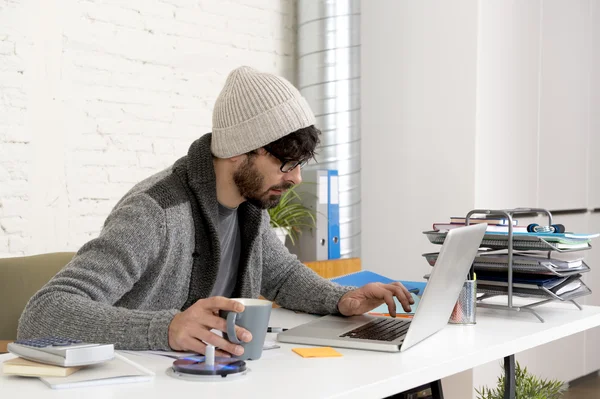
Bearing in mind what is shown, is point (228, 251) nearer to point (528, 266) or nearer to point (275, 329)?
point (275, 329)

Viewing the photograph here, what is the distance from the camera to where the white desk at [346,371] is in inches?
46.0

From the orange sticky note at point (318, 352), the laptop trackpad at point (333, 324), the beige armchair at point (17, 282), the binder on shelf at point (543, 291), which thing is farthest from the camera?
the beige armchair at point (17, 282)

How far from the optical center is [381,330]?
1.65 m

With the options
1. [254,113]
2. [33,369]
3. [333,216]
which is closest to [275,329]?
[254,113]

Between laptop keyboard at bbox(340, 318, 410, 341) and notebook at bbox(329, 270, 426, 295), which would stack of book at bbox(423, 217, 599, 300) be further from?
laptop keyboard at bbox(340, 318, 410, 341)

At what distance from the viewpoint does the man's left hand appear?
6.04ft

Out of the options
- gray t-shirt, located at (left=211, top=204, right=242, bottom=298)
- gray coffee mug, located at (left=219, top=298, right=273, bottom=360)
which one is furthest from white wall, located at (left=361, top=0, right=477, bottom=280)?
gray coffee mug, located at (left=219, top=298, right=273, bottom=360)

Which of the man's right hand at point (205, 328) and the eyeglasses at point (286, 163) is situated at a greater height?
the eyeglasses at point (286, 163)

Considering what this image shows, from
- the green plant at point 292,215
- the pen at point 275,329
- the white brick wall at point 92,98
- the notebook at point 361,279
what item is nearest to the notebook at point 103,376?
the pen at point 275,329

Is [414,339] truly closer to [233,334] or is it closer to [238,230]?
[233,334]

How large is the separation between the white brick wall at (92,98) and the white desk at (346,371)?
1.41 m

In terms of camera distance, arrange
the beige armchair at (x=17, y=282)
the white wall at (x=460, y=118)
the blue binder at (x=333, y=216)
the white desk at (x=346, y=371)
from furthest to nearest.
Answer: the white wall at (x=460, y=118) → the blue binder at (x=333, y=216) → the beige armchair at (x=17, y=282) → the white desk at (x=346, y=371)

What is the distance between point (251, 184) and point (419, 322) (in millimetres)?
577

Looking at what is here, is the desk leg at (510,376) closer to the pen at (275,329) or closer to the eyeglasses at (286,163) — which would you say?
the pen at (275,329)
